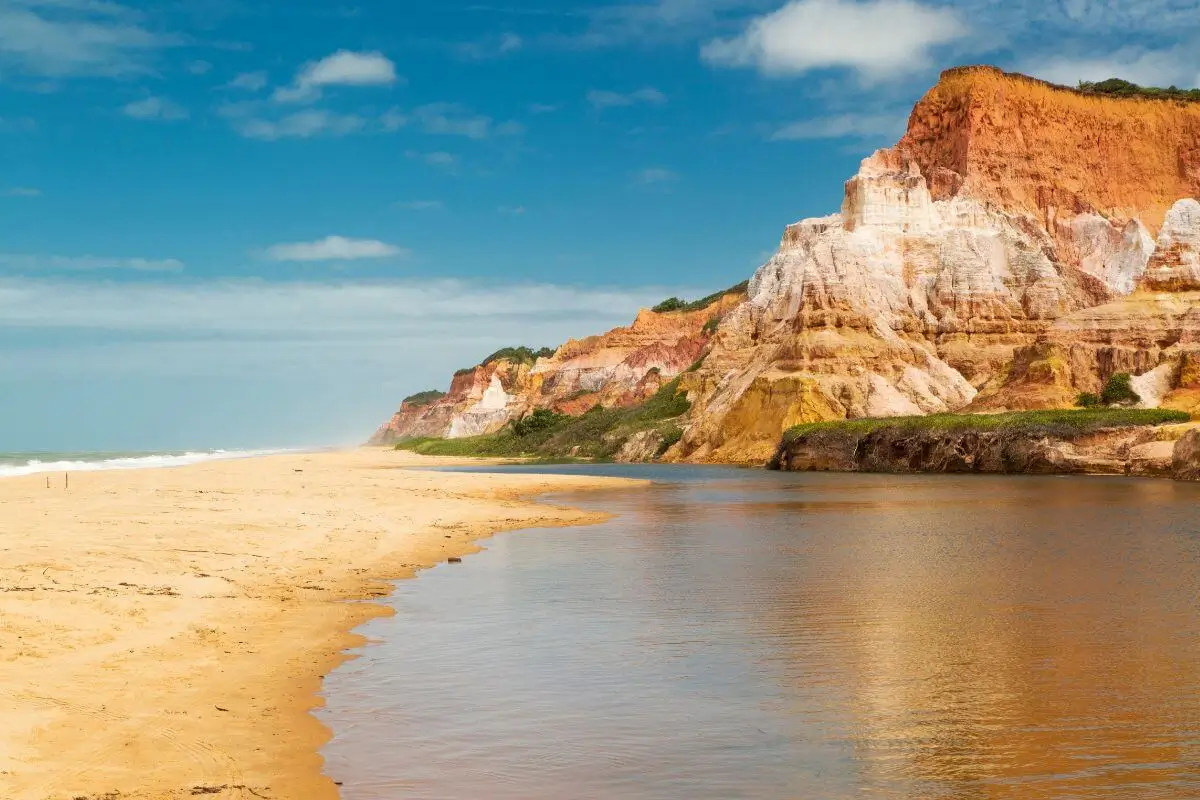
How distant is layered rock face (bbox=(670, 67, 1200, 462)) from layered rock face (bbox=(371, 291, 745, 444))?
95.7 ft

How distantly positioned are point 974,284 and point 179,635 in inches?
3375

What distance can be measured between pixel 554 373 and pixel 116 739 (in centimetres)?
13896

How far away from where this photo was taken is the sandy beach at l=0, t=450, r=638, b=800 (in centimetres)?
735

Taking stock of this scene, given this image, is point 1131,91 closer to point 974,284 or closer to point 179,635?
point 974,284

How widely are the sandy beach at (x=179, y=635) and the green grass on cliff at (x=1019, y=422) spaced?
38.1 metres

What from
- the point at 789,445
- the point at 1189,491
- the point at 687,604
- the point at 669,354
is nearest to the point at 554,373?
the point at 669,354

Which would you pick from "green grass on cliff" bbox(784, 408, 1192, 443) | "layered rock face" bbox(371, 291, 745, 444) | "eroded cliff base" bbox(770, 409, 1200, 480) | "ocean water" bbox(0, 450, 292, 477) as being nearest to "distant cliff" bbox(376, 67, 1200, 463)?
"layered rock face" bbox(371, 291, 745, 444)

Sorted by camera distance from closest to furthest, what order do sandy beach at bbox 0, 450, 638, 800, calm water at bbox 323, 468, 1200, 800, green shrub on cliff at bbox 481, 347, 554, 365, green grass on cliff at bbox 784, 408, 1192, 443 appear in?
1. sandy beach at bbox 0, 450, 638, 800
2. calm water at bbox 323, 468, 1200, 800
3. green grass on cliff at bbox 784, 408, 1192, 443
4. green shrub on cliff at bbox 481, 347, 554, 365

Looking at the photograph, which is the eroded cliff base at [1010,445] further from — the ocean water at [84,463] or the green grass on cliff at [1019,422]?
the ocean water at [84,463]

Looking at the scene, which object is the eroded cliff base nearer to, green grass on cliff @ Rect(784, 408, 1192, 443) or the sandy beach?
green grass on cliff @ Rect(784, 408, 1192, 443)

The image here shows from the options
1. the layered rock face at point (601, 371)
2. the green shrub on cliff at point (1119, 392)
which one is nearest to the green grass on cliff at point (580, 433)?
the layered rock face at point (601, 371)

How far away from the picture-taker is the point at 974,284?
8869cm

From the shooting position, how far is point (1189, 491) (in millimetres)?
38094

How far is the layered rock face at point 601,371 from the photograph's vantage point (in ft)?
423
